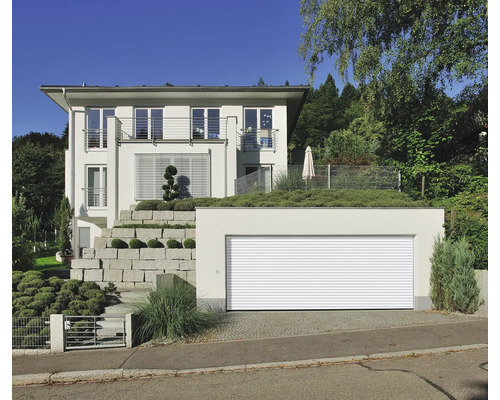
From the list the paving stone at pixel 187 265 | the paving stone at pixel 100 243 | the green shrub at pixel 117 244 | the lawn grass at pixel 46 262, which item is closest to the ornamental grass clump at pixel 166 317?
the paving stone at pixel 187 265

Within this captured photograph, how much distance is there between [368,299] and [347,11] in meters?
11.4

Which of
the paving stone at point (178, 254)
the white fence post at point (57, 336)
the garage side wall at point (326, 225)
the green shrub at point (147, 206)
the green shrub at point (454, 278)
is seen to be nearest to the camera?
the white fence post at point (57, 336)

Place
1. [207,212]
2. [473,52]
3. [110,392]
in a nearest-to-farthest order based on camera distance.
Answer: [110,392], [207,212], [473,52]

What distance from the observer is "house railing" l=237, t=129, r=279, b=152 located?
67.6ft

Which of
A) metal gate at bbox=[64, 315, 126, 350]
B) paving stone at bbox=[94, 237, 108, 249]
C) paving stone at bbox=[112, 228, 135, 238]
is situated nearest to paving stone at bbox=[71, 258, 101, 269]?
paving stone at bbox=[94, 237, 108, 249]

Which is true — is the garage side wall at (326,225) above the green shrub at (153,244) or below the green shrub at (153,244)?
above

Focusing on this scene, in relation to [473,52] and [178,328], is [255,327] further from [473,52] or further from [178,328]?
→ [473,52]

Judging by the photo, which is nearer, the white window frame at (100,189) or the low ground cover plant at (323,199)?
the low ground cover plant at (323,199)

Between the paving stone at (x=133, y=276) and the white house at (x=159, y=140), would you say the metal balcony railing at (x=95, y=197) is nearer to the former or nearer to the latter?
the white house at (x=159, y=140)

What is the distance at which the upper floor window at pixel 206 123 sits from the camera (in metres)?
20.2

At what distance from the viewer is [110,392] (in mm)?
5770

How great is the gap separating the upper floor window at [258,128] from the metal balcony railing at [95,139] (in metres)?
7.54

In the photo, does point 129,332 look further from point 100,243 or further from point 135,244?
point 100,243

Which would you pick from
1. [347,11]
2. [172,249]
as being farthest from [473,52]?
[172,249]
